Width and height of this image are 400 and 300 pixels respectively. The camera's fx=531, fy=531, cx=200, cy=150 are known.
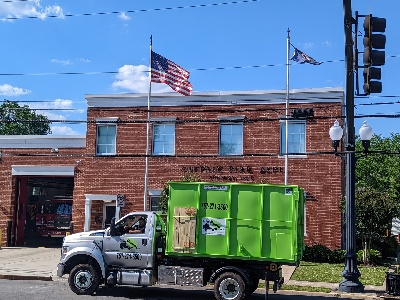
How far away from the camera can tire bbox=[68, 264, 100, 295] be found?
14.5m

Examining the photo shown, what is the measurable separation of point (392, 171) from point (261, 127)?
120 ft

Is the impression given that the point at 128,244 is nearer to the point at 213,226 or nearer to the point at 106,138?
the point at 213,226

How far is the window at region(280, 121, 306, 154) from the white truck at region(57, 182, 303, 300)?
12.1 m

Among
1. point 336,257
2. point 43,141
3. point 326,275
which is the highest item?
point 43,141

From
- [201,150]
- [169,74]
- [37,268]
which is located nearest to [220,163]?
[201,150]

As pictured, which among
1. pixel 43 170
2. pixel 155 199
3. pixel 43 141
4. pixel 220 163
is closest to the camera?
pixel 220 163

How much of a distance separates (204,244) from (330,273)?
24.6 feet

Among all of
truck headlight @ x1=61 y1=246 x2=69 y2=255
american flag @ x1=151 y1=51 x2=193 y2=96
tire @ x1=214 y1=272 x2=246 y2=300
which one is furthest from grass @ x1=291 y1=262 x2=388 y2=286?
american flag @ x1=151 y1=51 x2=193 y2=96

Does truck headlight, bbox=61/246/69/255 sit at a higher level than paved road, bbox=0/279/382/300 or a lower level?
higher

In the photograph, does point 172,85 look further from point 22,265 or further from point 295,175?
point 22,265

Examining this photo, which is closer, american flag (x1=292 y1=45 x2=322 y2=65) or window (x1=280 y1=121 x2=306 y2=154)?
american flag (x1=292 y1=45 x2=322 y2=65)

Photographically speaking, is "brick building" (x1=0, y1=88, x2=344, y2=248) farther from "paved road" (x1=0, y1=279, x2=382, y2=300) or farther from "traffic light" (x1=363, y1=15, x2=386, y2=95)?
"traffic light" (x1=363, y1=15, x2=386, y2=95)

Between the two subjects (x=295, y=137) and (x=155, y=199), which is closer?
(x=295, y=137)

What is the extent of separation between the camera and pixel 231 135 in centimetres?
2752
